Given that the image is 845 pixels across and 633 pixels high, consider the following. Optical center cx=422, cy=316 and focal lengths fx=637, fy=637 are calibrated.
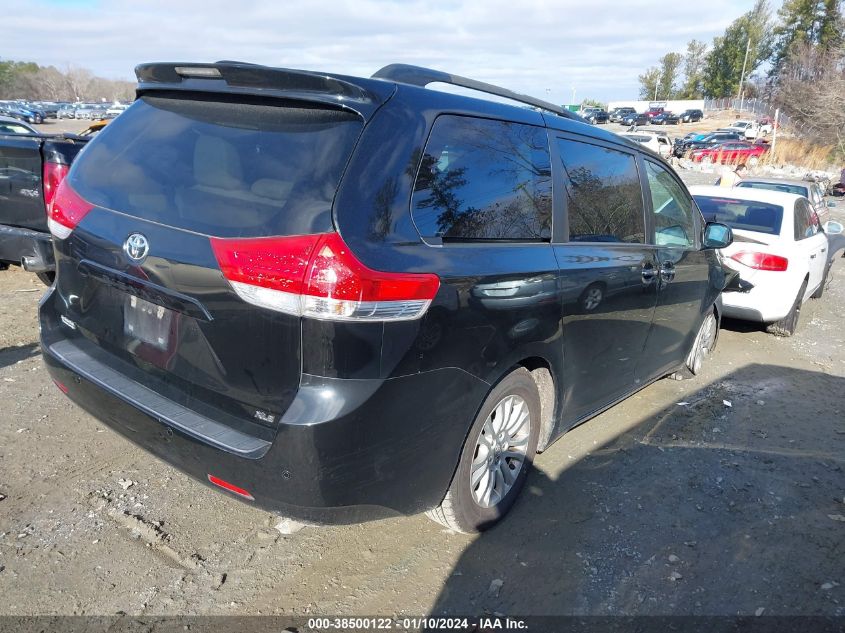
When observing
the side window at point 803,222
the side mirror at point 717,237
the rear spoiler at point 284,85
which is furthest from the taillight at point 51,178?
the side window at point 803,222

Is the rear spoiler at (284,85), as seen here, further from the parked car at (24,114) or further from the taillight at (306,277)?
the parked car at (24,114)

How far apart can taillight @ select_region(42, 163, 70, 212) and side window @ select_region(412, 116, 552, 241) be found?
4671 mm

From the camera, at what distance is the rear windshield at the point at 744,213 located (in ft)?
22.1

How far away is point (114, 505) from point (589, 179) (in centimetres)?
295

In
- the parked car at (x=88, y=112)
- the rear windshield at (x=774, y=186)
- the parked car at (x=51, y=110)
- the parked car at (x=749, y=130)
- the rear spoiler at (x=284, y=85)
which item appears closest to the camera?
the rear spoiler at (x=284, y=85)

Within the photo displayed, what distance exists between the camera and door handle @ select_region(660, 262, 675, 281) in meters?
Result: 4.05

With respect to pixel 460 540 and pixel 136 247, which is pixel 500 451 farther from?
pixel 136 247

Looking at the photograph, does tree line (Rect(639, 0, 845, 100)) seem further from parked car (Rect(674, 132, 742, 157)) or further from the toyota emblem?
the toyota emblem

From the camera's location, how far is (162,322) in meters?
2.39

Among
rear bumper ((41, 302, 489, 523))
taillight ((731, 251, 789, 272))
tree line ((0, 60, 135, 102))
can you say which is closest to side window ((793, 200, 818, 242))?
taillight ((731, 251, 789, 272))

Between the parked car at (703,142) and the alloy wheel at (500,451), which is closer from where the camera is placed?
the alloy wheel at (500,451)

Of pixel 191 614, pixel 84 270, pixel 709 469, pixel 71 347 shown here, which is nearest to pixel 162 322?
pixel 84 270

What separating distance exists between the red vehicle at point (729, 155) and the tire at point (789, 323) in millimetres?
28443

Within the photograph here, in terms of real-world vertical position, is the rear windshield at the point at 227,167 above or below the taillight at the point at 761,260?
above
